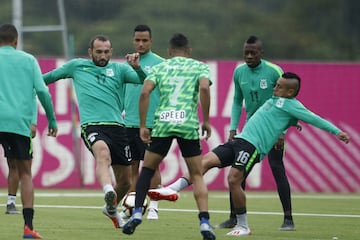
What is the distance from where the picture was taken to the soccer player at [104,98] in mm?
13812

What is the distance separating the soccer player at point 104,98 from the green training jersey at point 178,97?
51.1 inches

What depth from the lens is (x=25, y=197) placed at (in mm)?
12430

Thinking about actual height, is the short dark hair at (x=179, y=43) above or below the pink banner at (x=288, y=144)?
above

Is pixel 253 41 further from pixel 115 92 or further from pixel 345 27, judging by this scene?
pixel 345 27

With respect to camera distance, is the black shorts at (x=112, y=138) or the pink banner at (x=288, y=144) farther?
the pink banner at (x=288, y=144)

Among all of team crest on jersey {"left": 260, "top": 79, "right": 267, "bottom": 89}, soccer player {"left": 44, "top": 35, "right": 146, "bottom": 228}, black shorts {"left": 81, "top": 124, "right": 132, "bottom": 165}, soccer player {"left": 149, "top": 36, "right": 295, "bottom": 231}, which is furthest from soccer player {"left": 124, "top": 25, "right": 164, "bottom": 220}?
black shorts {"left": 81, "top": 124, "right": 132, "bottom": 165}

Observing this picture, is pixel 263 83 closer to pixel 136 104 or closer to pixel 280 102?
Answer: pixel 280 102

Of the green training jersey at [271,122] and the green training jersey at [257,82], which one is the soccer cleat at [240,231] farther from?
the green training jersey at [257,82]

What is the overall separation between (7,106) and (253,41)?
13.3 feet

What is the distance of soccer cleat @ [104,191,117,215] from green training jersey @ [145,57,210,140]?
0.91 metres

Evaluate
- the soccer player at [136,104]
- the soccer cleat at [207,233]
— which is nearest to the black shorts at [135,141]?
the soccer player at [136,104]

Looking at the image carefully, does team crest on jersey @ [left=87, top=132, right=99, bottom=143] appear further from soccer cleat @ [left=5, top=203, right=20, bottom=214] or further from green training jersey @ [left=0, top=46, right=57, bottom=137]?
soccer cleat @ [left=5, top=203, right=20, bottom=214]

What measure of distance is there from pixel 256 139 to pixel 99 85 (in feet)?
6.59

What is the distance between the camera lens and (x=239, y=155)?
45.1 feet
